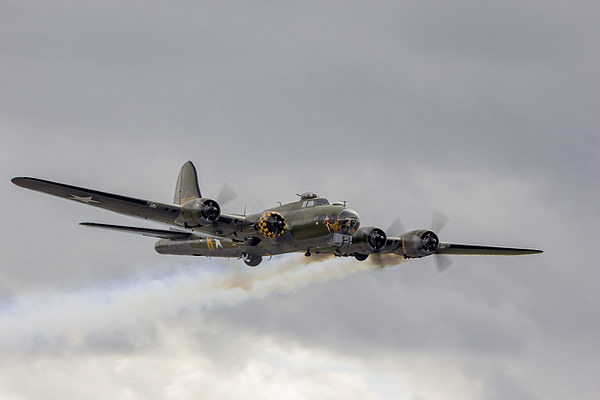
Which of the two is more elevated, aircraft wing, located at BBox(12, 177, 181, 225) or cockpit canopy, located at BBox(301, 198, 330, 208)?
cockpit canopy, located at BBox(301, 198, 330, 208)

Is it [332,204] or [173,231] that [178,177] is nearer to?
[173,231]

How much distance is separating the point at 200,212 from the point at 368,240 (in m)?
11.3

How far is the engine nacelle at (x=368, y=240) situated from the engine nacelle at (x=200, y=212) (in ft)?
31.4

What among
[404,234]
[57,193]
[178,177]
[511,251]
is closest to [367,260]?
[404,234]

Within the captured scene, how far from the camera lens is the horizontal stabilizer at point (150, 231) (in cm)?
5298

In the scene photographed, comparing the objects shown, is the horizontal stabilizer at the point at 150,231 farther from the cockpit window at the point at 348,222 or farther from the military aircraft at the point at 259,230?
the cockpit window at the point at 348,222

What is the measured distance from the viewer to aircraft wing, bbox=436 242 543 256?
194ft

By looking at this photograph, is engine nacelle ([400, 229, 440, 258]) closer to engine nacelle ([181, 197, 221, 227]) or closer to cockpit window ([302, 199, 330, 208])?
cockpit window ([302, 199, 330, 208])

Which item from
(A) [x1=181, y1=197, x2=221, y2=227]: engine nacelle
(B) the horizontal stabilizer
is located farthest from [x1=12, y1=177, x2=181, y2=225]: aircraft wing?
(B) the horizontal stabilizer

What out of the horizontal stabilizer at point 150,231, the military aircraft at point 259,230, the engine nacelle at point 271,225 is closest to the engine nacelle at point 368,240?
the military aircraft at point 259,230

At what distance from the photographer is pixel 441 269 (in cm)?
5772

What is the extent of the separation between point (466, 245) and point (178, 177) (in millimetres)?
21277

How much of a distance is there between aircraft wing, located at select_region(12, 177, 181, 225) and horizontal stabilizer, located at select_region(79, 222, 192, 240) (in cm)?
317

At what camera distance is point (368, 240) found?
2131 inches
